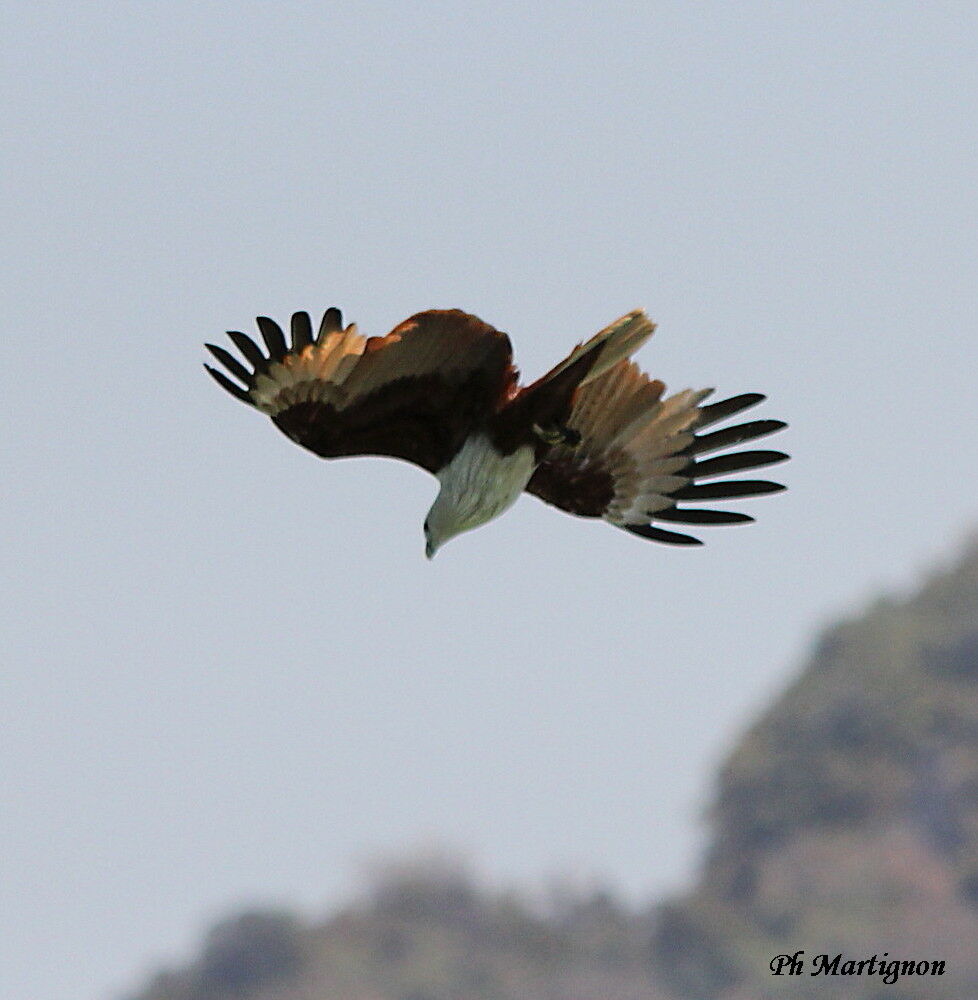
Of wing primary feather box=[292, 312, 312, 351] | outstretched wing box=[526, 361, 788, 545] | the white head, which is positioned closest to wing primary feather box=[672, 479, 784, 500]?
outstretched wing box=[526, 361, 788, 545]

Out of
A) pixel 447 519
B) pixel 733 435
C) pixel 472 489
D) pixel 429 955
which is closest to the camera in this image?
pixel 447 519

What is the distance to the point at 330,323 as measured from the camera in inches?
493

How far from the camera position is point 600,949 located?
7244cm

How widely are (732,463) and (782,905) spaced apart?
208 ft

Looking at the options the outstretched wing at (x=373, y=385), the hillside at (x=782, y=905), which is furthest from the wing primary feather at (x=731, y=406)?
the hillside at (x=782, y=905)

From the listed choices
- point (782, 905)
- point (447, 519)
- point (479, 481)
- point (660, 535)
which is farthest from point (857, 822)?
point (447, 519)

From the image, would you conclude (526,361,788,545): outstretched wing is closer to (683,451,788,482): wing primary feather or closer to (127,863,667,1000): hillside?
(683,451,788,482): wing primary feather

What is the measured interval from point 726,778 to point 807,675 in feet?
24.0

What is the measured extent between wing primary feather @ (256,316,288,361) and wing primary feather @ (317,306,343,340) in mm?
225

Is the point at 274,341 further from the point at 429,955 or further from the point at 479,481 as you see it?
the point at 429,955

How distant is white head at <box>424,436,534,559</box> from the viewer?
40.7 ft

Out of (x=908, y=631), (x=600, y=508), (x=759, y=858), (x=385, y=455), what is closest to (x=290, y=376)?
(x=385, y=455)

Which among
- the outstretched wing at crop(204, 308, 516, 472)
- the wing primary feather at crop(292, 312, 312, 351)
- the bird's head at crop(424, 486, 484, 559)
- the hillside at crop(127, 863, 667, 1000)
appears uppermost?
the hillside at crop(127, 863, 667, 1000)

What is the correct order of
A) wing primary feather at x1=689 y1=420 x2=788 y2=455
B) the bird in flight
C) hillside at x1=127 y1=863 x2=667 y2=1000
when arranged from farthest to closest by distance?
1. hillside at x1=127 y1=863 x2=667 y2=1000
2. wing primary feather at x1=689 y1=420 x2=788 y2=455
3. the bird in flight
